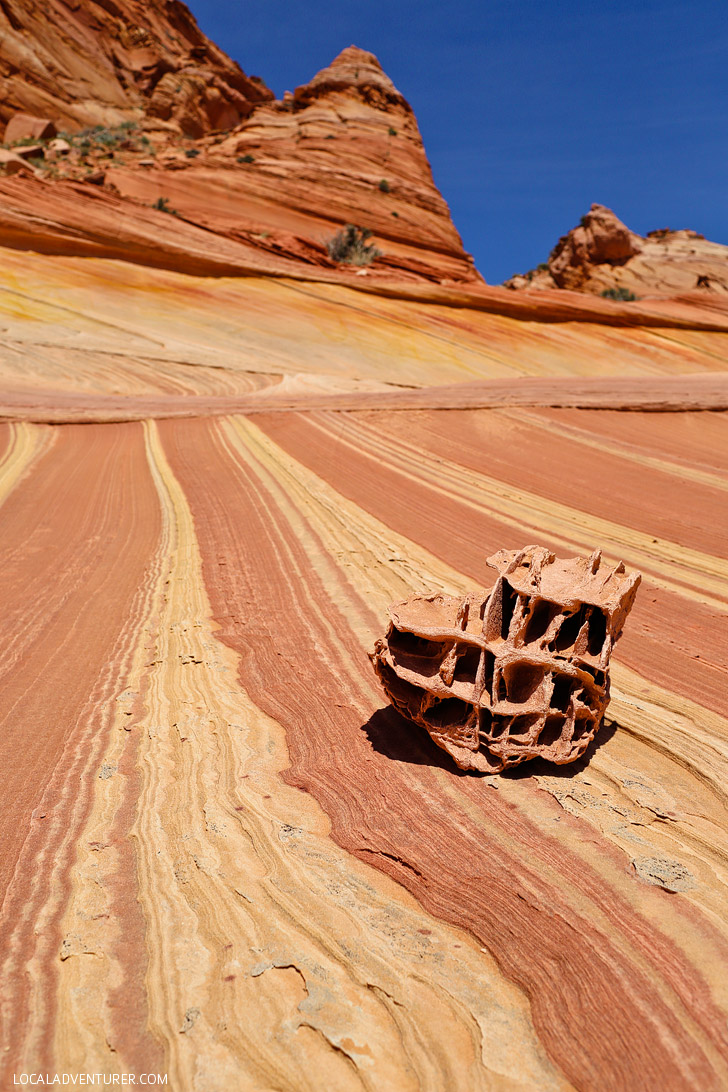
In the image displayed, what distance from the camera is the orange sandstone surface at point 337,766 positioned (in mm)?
1698

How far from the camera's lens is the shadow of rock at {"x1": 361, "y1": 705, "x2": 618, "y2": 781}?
9.09ft

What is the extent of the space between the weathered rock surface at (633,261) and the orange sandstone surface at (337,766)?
24.2 m

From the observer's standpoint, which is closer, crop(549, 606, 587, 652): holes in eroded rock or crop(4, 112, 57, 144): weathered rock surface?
crop(549, 606, 587, 652): holes in eroded rock

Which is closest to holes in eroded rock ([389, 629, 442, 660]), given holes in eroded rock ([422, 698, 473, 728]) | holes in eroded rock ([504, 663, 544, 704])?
holes in eroded rock ([422, 698, 473, 728])

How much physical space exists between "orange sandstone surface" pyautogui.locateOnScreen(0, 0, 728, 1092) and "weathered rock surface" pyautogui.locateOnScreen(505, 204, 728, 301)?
79.3 ft

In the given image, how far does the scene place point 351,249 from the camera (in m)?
26.1

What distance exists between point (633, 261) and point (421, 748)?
38.9 metres

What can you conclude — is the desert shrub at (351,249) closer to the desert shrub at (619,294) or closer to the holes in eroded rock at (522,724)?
the desert shrub at (619,294)

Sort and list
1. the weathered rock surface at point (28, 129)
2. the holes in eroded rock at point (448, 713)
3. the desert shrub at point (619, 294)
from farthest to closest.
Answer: the weathered rock surface at point (28, 129)
the desert shrub at point (619, 294)
the holes in eroded rock at point (448, 713)

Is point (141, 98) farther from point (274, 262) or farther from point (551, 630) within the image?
point (551, 630)

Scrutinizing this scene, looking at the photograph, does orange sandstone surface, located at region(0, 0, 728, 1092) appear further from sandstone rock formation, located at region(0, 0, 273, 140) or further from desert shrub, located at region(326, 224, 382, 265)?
sandstone rock formation, located at region(0, 0, 273, 140)

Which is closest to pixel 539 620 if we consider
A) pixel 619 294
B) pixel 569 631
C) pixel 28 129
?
pixel 569 631

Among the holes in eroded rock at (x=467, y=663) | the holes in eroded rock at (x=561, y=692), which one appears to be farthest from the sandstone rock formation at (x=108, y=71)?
the holes in eroded rock at (x=561, y=692)

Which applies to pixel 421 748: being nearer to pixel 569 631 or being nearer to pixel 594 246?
pixel 569 631
